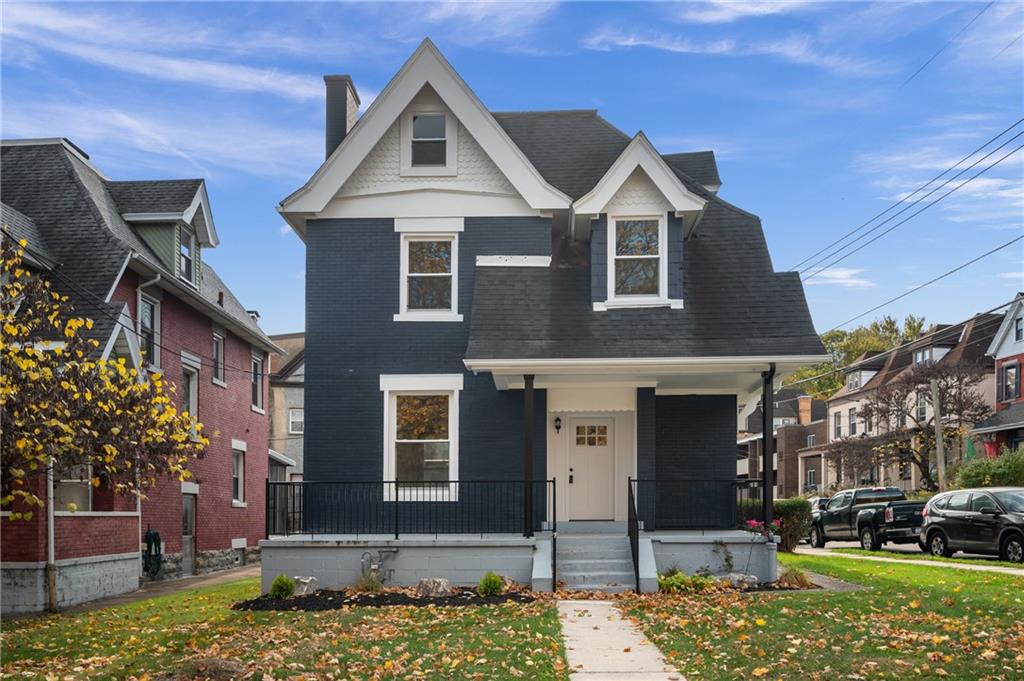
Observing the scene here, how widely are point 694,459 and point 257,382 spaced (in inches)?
692

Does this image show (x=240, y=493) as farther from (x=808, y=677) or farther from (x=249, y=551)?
(x=808, y=677)

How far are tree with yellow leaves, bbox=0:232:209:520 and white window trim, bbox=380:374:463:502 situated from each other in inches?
238

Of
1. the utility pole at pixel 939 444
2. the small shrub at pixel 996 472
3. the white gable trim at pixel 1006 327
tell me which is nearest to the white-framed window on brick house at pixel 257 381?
the small shrub at pixel 996 472

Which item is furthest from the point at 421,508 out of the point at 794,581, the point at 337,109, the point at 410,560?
the point at 337,109

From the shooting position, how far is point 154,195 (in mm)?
27156

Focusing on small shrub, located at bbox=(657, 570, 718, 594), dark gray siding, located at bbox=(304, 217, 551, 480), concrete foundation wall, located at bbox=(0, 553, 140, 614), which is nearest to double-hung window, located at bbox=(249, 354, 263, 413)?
concrete foundation wall, located at bbox=(0, 553, 140, 614)

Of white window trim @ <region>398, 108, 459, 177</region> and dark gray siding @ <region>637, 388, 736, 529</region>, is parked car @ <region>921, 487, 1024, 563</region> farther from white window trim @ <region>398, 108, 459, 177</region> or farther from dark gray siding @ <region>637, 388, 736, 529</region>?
white window trim @ <region>398, 108, 459, 177</region>

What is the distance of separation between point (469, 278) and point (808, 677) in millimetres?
12082

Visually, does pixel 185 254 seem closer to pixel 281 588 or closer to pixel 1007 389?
pixel 281 588

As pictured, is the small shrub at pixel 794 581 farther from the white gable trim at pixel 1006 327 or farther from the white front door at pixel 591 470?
the white gable trim at pixel 1006 327

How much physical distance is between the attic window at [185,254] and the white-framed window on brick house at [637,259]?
12.3m

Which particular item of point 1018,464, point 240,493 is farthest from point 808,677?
point 1018,464

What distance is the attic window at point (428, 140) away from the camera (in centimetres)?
2070

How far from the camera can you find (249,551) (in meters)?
32.7
